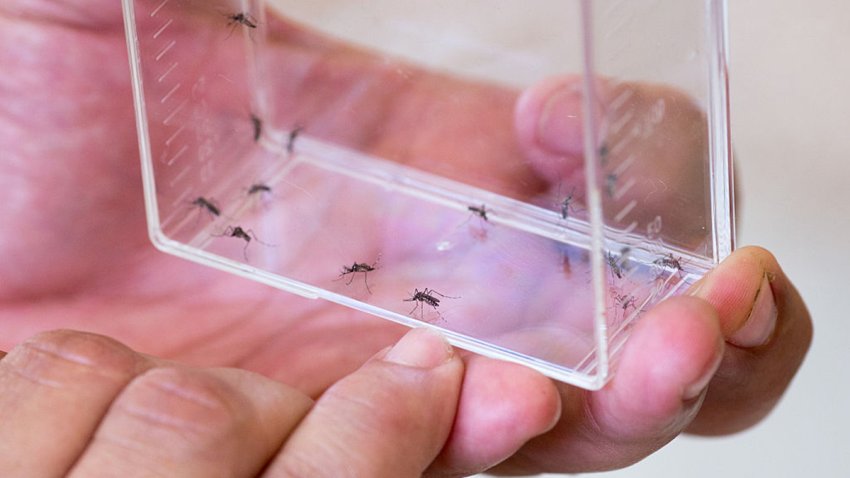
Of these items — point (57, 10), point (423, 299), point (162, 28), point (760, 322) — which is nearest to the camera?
point (760, 322)

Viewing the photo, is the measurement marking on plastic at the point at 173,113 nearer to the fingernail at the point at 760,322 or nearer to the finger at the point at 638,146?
the finger at the point at 638,146

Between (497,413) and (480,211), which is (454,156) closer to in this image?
(480,211)

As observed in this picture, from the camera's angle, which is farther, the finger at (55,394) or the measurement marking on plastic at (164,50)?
the measurement marking on plastic at (164,50)

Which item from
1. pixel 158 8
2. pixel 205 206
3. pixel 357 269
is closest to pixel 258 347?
pixel 357 269

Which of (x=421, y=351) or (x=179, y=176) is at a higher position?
(x=179, y=176)

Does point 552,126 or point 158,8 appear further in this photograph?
point 158,8

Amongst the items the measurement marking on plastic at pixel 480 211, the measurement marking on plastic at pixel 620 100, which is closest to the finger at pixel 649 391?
the measurement marking on plastic at pixel 620 100

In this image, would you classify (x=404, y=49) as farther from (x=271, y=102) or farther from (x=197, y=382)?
(x=197, y=382)
